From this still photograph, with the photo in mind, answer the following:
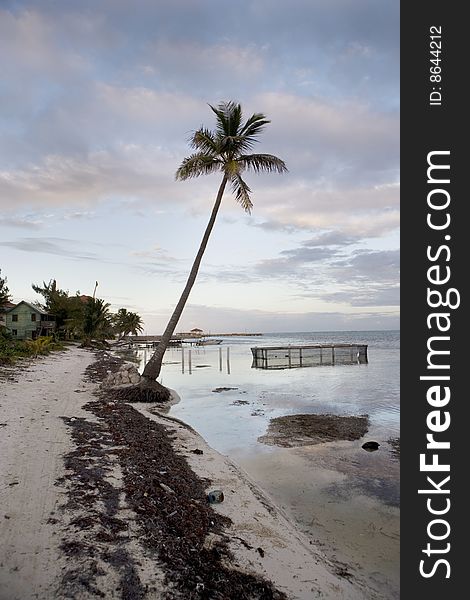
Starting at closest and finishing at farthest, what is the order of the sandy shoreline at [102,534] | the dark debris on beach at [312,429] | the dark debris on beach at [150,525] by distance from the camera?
the sandy shoreline at [102,534], the dark debris on beach at [150,525], the dark debris on beach at [312,429]

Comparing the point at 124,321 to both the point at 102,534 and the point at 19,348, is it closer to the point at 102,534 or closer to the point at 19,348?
the point at 19,348

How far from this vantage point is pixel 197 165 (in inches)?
681

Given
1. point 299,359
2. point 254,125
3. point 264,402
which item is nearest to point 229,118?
point 254,125

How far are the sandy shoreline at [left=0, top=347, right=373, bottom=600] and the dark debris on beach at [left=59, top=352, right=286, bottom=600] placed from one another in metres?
0.02

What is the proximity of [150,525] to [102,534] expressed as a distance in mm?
596

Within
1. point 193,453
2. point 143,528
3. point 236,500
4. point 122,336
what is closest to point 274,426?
point 193,453

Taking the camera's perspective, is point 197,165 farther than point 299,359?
No

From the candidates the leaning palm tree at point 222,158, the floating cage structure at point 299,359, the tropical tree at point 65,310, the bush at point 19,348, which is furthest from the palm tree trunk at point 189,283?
the tropical tree at point 65,310

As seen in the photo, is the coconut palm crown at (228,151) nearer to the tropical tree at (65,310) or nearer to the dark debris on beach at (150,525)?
the dark debris on beach at (150,525)

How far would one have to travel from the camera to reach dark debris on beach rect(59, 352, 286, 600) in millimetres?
3676

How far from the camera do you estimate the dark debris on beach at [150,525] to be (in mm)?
3676

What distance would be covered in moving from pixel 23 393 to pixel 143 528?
10.6 metres

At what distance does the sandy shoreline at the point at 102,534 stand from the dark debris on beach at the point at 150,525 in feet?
0.07

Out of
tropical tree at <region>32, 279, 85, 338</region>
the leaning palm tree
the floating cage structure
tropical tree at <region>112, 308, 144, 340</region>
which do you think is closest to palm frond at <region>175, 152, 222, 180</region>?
the leaning palm tree
